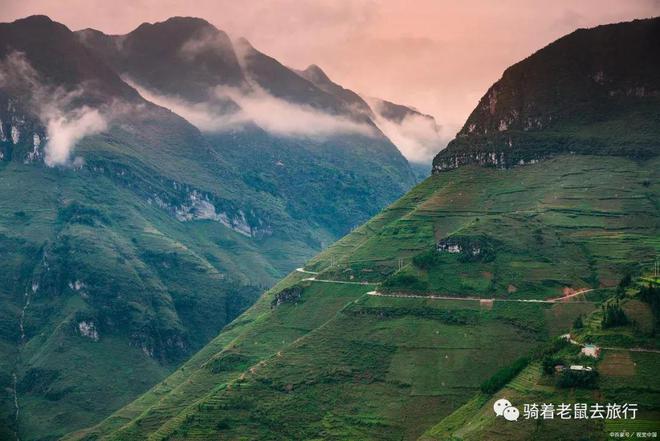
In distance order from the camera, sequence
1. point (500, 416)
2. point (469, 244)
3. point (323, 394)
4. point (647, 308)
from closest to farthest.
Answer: point (500, 416) < point (647, 308) < point (323, 394) < point (469, 244)

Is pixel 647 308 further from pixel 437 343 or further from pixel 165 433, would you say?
pixel 165 433

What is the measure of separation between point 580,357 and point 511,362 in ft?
79.2

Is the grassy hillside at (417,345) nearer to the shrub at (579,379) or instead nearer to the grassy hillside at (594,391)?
the grassy hillside at (594,391)

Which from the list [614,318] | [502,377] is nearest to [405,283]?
[502,377]

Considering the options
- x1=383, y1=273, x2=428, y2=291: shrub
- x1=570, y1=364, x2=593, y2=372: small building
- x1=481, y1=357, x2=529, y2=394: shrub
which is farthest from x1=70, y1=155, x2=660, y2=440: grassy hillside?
x1=570, y1=364, x2=593, y2=372: small building

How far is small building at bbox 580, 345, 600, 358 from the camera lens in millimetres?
143625

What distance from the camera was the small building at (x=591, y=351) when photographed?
471 ft

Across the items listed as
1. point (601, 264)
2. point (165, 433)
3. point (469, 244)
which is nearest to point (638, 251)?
point (601, 264)

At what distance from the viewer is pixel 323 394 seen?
172 meters

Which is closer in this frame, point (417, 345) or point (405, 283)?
point (417, 345)

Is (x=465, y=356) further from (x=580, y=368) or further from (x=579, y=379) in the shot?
(x=579, y=379)

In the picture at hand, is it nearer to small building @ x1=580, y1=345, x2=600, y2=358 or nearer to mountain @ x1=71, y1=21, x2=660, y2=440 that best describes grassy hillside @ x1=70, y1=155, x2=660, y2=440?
mountain @ x1=71, y1=21, x2=660, y2=440

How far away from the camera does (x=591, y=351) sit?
144375 mm

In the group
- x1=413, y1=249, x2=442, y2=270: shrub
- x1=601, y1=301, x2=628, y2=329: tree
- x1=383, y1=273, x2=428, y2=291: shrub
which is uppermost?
x1=413, y1=249, x2=442, y2=270: shrub
